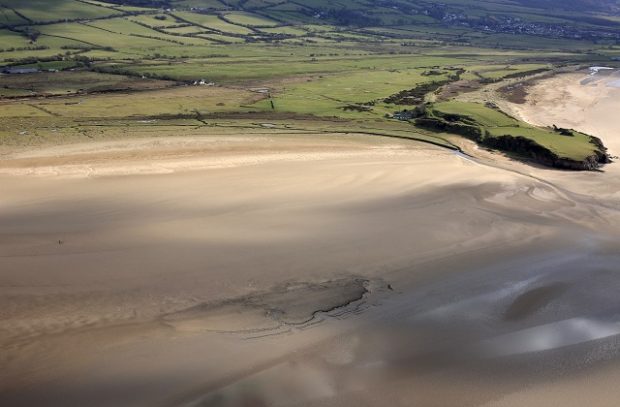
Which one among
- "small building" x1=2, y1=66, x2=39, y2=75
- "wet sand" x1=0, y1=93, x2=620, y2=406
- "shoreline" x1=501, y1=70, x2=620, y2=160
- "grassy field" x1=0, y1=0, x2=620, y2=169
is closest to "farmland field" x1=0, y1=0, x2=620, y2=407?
"wet sand" x1=0, y1=93, x2=620, y2=406

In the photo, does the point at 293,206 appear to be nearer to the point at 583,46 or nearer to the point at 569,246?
the point at 569,246

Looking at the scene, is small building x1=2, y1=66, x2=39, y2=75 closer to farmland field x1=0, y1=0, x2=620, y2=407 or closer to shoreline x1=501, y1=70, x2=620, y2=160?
farmland field x1=0, y1=0, x2=620, y2=407

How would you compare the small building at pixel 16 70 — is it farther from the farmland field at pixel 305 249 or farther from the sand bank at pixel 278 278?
the sand bank at pixel 278 278

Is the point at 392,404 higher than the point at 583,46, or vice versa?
the point at 583,46

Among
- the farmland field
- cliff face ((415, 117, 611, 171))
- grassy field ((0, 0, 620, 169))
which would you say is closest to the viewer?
the farmland field

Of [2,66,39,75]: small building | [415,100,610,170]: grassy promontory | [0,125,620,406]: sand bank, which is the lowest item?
[0,125,620,406]: sand bank

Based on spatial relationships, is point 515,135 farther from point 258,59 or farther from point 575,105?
point 258,59

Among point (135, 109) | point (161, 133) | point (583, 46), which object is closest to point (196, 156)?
point (161, 133)
